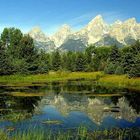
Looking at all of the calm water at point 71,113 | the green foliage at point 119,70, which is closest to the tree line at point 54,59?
the green foliage at point 119,70

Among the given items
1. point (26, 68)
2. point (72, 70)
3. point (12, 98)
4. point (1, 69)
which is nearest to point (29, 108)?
point (12, 98)

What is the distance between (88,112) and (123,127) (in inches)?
370

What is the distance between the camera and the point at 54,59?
472 feet

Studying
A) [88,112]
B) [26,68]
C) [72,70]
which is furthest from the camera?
[72,70]

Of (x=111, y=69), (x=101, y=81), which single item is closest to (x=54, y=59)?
(x=111, y=69)

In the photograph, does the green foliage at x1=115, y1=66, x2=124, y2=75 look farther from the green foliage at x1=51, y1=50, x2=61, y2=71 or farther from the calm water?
the green foliage at x1=51, y1=50, x2=61, y2=71

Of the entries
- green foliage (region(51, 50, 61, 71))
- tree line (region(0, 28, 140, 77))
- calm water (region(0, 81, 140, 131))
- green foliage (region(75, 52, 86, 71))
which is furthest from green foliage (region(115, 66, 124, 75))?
green foliage (region(51, 50, 61, 71))

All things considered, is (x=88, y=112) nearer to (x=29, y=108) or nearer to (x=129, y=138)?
(x=29, y=108)

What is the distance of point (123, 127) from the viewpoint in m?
29.2

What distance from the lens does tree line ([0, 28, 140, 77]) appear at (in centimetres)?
9106

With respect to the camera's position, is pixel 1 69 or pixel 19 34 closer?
pixel 1 69

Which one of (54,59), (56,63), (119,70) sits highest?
(54,59)

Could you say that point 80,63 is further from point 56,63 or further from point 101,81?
point 101,81

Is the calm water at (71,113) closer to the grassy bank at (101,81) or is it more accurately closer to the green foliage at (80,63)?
the grassy bank at (101,81)
